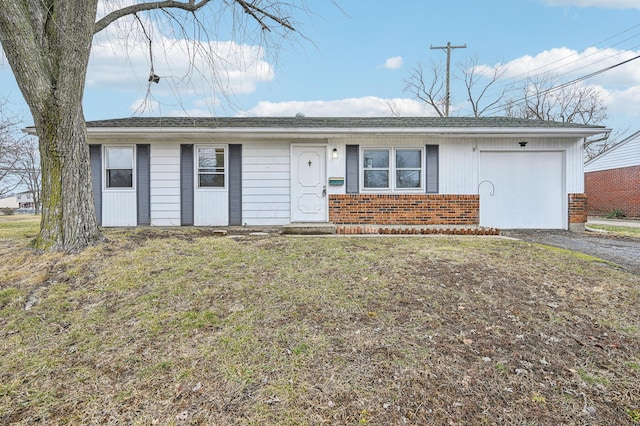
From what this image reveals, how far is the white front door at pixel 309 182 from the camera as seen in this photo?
8.46 metres

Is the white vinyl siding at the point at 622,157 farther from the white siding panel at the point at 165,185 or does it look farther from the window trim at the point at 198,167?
the white siding panel at the point at 165,185

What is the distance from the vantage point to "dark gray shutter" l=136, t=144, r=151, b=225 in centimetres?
834

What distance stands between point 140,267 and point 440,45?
19516 mm

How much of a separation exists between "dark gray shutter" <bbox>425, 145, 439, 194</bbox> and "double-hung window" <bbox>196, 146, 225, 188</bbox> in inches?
215

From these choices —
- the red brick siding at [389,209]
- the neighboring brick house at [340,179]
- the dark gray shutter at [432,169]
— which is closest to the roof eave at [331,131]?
the neighboring brick house at [340,179]

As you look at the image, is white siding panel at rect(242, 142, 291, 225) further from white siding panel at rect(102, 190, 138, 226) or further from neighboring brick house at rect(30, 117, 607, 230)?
white siding panel at rect(102, 190, 138, 226)

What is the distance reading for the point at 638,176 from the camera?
1490 cm

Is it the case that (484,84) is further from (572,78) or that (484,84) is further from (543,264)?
(543,264)

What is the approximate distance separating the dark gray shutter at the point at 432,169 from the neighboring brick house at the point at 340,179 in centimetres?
3

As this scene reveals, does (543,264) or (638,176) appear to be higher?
(638,176)

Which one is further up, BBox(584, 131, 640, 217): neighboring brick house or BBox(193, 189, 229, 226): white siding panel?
BBox(584, 131, 640, 217): neighboring brick house

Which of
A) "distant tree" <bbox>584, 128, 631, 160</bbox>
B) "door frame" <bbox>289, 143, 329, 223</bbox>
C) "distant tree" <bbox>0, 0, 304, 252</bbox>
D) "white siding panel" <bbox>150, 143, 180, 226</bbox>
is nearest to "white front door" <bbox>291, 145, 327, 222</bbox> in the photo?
"door frame" <bbox>289, 143, 329, 223</bbox>

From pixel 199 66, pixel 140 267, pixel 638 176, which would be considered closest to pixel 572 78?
pixel 638 176

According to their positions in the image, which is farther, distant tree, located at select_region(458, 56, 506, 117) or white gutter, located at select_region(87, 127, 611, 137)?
distant tree, located at select_region(458, 56, 506, 117)
